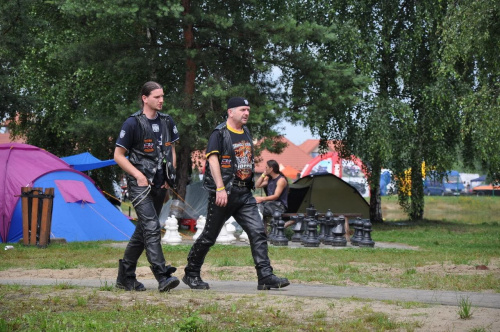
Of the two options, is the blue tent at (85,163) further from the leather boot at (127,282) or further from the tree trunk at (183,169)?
the leather boot at (127,282)

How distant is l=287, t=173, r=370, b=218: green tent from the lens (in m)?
24.8

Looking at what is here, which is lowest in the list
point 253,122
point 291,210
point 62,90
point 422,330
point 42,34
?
point 422,330

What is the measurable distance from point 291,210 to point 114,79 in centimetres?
720

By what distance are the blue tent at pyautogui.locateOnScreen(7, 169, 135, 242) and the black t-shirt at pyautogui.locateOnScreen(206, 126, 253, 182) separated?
945 centimetres

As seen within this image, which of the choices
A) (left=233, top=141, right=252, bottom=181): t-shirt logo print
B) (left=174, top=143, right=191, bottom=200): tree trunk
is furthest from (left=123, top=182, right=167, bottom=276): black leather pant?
(left=174, top=143, right=191, bottom=200): tree trunk

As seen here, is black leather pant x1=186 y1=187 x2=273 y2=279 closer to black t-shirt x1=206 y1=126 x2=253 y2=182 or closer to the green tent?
black t-shirt x1=206 y1=126 x2=253 y2=182

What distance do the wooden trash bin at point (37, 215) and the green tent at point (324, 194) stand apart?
1077cm

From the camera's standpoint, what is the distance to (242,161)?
8.04m

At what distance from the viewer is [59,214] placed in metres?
17.0

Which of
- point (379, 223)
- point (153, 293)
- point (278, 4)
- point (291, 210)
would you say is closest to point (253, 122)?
point (291, 210)

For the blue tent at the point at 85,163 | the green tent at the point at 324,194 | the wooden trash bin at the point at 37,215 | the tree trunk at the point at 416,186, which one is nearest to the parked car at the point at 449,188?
the tree trunk at the point at 416,186

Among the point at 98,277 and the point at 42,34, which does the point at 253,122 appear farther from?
the point at 98,277

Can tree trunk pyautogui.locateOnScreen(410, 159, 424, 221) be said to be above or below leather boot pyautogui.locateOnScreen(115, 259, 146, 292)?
above

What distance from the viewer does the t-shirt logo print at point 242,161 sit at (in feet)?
26.3
